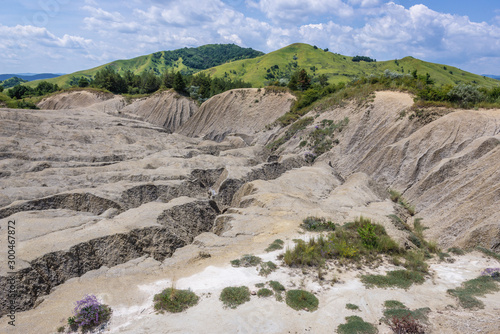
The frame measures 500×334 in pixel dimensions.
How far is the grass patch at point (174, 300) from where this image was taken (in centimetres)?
802

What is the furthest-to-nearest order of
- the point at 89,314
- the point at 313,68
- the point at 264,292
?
the point at 313,68
the point at 264,292
the point at 89,314

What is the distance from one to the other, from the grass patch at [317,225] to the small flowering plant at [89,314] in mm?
8722

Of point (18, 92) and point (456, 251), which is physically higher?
point (18, 92)

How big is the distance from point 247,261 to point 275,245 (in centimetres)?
168

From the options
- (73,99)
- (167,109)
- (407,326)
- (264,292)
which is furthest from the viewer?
(73,99)

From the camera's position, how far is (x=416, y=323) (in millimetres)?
7324

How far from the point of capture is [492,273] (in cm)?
978

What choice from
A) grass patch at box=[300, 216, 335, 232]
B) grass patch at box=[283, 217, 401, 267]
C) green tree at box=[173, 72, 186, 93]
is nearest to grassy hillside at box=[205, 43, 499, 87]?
green tree at box=[173, 72, 186, 93]

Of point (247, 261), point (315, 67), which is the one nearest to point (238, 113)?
point (247, 261)

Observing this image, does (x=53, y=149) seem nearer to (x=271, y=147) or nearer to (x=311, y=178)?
(x=311, y=178)

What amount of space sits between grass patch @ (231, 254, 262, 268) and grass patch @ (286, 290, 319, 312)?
75.0 inches

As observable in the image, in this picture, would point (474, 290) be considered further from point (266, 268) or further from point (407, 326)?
point (266, 268)

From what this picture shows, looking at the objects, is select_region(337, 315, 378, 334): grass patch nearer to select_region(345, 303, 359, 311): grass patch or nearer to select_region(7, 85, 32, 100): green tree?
select_region(345, 303, 359, 311): grass patch

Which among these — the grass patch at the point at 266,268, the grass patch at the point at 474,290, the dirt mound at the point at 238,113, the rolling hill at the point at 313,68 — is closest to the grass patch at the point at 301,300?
the grass patch at the point at 266,268
